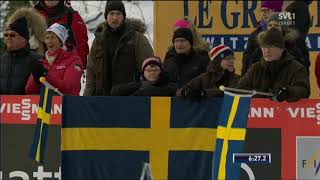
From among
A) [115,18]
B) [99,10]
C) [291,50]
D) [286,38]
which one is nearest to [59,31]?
[115,18]

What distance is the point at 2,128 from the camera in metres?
8.83

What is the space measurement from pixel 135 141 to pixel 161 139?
239 mm

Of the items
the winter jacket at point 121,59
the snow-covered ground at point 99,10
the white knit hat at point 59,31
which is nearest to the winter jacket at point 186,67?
the winter jacket at point 121,59

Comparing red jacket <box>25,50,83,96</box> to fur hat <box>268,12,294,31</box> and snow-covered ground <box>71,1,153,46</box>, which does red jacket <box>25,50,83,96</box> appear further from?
snow-covered ground <box>71,1,153,46</box>

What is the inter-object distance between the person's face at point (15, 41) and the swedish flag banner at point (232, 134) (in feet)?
8.76

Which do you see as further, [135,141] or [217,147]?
[135,141]

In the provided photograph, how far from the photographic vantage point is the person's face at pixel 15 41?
909cm

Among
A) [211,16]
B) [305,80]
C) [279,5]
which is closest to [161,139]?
[305,80]

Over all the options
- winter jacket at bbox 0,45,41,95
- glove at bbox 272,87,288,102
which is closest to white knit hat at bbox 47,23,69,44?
winter jacket at bbox 0,45,41,95

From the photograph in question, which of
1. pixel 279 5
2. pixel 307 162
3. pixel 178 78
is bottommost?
pixel 307 162

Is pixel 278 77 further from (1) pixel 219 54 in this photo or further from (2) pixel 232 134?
(2) pixel 232 134

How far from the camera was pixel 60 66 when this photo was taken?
28.5ft

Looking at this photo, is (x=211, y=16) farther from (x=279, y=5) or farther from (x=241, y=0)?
(x=279, y=5)

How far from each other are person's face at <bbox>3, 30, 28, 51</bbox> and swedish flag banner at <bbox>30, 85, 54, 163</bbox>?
0.95 m
